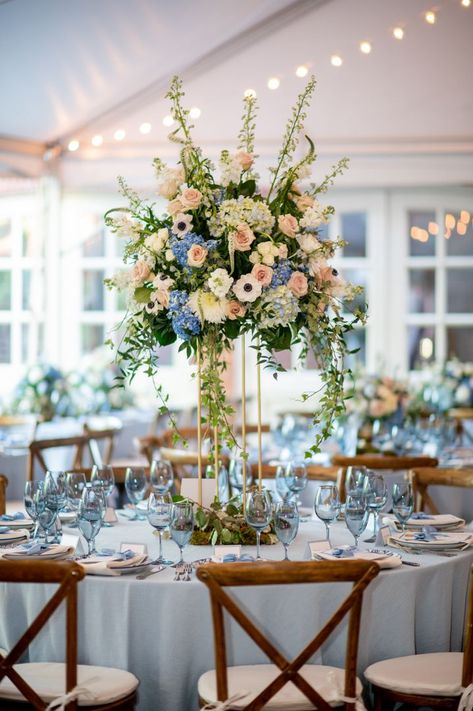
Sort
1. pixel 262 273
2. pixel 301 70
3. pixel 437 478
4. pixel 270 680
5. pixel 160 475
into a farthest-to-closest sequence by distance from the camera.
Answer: pixel 301 70, pixel 437 478, pixel 160 475, pixel 262 273, pixel 270 680

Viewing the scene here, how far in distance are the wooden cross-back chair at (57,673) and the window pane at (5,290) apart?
699 cm

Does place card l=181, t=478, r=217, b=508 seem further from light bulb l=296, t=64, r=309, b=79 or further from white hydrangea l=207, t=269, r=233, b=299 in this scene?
light bulb l=296, t=64, r=309, b=79

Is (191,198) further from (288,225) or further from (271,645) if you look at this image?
(271,645)

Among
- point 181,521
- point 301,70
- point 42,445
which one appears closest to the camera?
point 181,521

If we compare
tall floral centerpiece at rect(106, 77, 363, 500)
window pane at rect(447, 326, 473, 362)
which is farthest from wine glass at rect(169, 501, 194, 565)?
window pane at rect(447, 326, 473, 362)

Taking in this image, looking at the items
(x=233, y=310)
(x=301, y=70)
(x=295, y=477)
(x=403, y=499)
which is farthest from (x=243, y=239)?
(x=301, y=70)

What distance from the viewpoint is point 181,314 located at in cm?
307

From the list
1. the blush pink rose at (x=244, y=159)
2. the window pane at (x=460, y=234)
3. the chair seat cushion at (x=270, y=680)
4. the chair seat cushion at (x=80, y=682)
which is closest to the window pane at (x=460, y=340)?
the window pane at (x=460, y=234)

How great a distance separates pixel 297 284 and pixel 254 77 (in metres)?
6.38

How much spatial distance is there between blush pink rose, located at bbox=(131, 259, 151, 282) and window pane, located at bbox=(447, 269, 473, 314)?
24.4ft

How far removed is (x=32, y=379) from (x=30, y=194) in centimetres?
231

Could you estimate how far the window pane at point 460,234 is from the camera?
1007 centimetres

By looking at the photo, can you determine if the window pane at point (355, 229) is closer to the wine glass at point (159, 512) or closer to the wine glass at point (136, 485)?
the wine glass at point (136, 485)

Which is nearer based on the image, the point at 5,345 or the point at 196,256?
the point at 196,256
